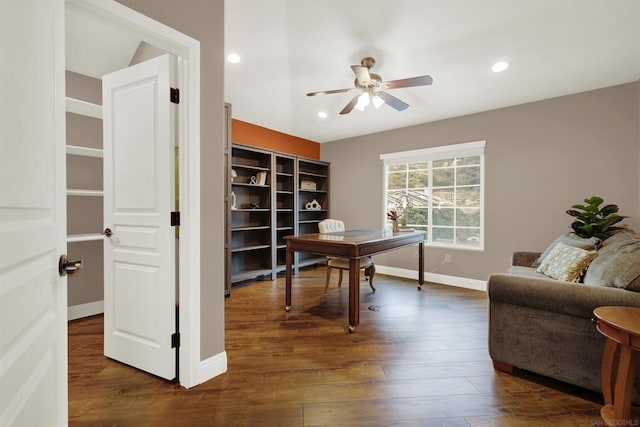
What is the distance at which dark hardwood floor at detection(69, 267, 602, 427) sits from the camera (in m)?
1.51

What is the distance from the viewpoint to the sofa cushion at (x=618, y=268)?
61.1 inches

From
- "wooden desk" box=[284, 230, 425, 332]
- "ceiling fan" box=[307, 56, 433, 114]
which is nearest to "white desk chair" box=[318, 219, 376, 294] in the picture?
"wooden desk" box=[284, 230, 425, 332]

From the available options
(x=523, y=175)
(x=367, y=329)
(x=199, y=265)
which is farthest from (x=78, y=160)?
(x=523, y=175)

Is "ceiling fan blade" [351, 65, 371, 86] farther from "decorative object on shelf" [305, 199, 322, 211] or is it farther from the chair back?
"decorative object on shelf" [305, 199, 322, 211]

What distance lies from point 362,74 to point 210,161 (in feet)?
5.21

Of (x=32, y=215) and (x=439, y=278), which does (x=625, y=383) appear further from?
(x=439, y=278)

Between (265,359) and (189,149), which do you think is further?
(265,359)

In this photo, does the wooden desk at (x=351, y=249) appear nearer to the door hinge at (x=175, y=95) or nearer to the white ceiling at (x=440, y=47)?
the door hinge at (x=175, y=95)

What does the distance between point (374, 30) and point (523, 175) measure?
2643 mm

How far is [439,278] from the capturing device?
4.23m

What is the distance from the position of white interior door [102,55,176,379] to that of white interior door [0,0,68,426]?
81 cm

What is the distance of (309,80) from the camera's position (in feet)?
10.7

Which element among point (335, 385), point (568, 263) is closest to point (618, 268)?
point (568, 263)

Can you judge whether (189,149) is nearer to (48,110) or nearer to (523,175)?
(48,110)
